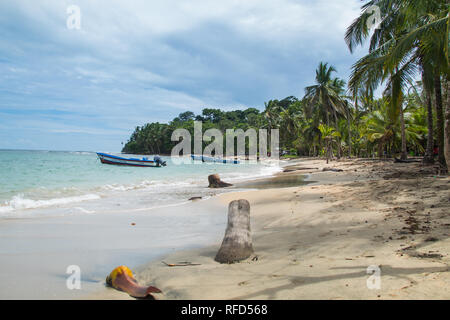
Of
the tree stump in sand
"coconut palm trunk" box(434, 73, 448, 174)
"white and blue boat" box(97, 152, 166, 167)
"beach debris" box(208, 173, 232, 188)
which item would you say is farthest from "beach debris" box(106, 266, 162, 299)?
"white and blue boat" box(97, 152, 166, 167)

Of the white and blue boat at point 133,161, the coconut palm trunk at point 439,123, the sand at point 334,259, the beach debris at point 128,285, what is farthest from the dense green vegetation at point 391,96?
the white and blue boat at point 133,161

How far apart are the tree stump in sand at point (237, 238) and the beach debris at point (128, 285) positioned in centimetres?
126

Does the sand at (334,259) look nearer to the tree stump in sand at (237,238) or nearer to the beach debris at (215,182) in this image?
the tree stump in sand at (237,238)

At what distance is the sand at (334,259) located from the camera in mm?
2657

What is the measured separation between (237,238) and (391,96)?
996 centimetres

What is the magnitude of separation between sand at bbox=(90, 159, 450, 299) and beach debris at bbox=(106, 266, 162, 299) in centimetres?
7

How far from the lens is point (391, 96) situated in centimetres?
1119

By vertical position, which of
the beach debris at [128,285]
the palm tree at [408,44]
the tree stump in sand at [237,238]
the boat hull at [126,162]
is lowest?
the beach debris at [128,285]

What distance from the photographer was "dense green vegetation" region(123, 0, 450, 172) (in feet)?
26.6

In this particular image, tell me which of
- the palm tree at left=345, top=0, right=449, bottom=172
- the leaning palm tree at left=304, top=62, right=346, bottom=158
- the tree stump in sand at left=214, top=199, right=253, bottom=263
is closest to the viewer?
the tree stump in sand at left=214, top=199, right=253, bottom=263

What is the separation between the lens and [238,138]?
244 feet

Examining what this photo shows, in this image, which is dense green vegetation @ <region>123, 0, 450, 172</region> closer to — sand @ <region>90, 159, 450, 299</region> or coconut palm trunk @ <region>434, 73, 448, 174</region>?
coconut palm trunk @ <region>434, 73, 448, 174</region>
